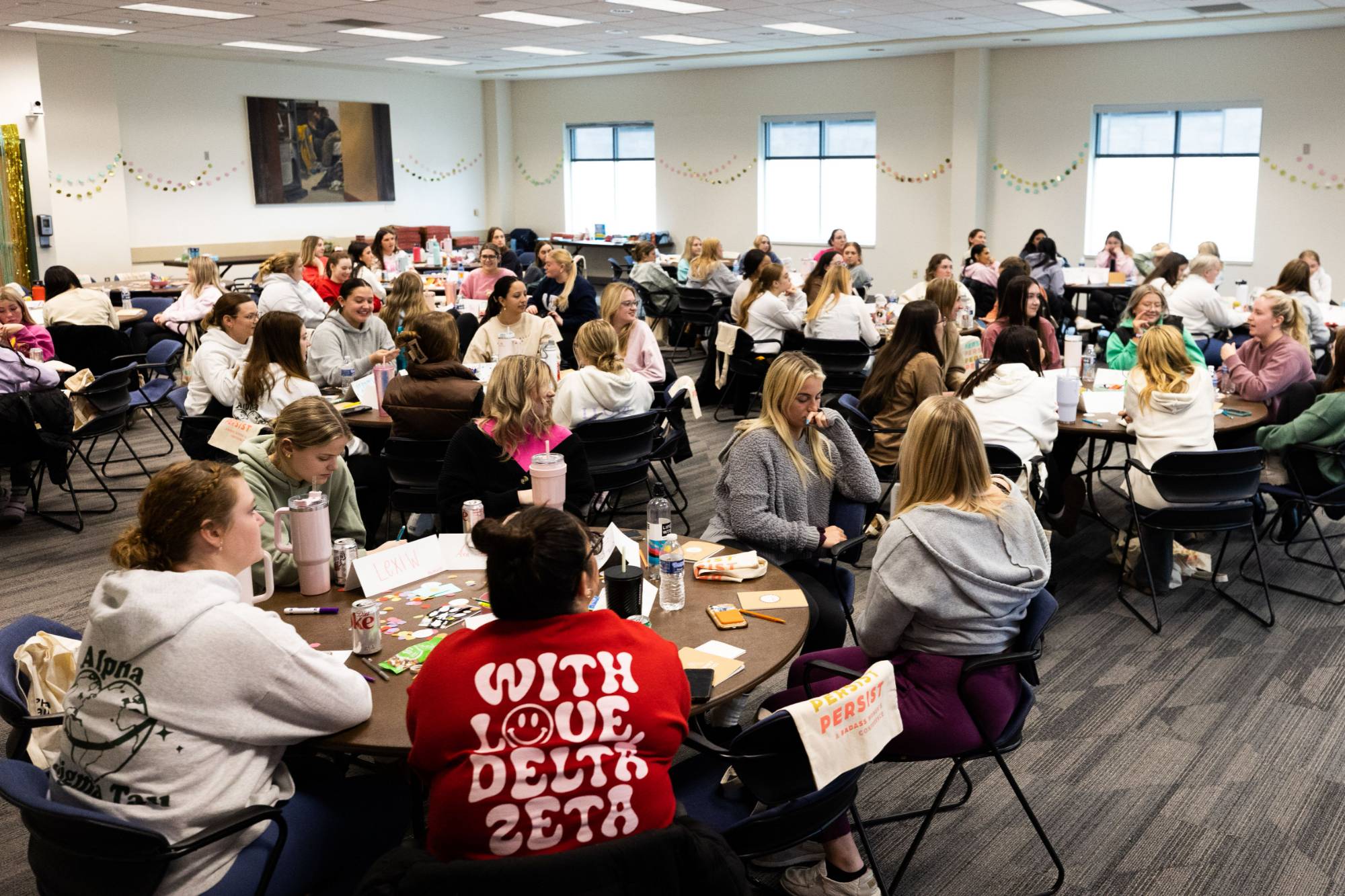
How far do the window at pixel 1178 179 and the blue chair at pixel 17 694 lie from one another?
12.5m

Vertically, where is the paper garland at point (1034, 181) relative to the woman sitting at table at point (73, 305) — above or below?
above

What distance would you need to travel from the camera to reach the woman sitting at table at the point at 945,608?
2.80m

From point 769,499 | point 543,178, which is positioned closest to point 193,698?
point 769,499

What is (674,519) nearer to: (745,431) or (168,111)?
(745,431)

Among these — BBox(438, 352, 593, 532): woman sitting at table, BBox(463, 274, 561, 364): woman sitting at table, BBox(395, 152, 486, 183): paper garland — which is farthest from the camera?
BBox(395, 152, 486, 183): paper garland

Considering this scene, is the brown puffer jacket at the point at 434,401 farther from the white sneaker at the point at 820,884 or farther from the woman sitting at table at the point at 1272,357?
the woman sitting at table at the point at 1272,357

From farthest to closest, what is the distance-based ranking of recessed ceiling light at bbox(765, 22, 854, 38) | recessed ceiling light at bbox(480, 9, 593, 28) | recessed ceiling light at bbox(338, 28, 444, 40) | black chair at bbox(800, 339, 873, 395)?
1. recessed ceiling light at bbox(338, 28, 444, 40)
2. recessed ceiling light at bbox(765, 22, 854, 38)
3. recessed ceiling light at bbox(480, 9, 593, 28)
4. black chair at bbox(800, 339, 873, 395)

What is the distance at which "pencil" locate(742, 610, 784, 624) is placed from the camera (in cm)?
287

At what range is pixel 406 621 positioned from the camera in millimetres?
2826

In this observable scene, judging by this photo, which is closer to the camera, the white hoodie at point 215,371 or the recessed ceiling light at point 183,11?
the white hoodie at point 215,371

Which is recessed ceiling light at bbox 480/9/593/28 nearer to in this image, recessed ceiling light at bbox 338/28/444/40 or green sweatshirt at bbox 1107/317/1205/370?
recessed ceiling light at bbox 338/28/444/40

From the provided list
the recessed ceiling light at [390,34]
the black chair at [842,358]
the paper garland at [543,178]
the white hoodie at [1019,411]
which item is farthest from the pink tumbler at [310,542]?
the paper garland at [543,178]

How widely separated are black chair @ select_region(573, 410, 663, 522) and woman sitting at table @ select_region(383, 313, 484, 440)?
0.50 m

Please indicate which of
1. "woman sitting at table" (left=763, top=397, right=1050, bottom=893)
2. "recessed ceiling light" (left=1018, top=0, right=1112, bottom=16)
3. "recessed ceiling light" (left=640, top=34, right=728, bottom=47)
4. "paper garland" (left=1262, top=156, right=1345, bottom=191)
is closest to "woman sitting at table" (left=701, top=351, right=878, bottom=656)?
"woman sitting at table" (left=763, top=397, right=1050, bottom=893)
